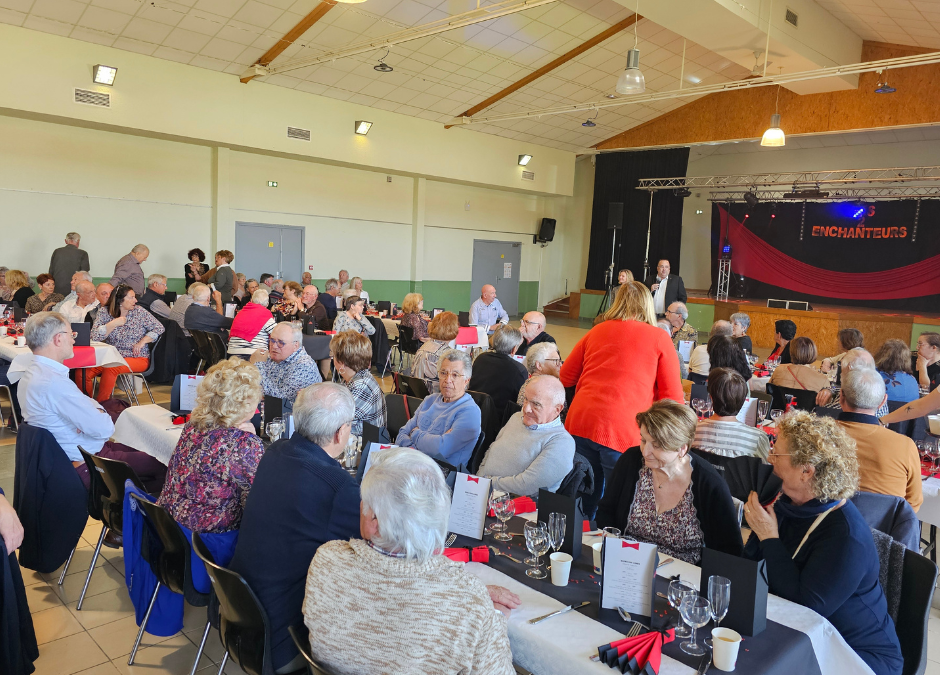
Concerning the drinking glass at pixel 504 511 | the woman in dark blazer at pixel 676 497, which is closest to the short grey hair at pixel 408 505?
the drinking glass at pixel 504 511

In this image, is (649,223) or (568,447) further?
(649,223)

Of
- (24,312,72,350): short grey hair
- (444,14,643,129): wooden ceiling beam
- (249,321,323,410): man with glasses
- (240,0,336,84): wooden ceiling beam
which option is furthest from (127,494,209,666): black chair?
(444,14,643,129): wooden ceiling beam

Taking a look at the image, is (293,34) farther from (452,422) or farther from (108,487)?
(108,487)

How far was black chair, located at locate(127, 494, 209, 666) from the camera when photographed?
2.43 m

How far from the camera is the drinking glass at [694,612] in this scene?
1.70 meters

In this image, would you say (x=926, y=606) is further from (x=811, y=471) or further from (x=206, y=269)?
(x=206, y=269)

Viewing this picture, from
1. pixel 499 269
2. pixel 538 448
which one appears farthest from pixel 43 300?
pixel 499 269

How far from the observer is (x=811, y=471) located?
206 centimetres

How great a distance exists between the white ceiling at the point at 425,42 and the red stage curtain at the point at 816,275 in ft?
14.9

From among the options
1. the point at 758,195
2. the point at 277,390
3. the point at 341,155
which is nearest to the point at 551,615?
the point at 277,390

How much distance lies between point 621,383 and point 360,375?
145cm

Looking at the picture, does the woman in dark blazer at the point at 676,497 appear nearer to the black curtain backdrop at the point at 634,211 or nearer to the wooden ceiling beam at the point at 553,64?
the wooden ceiling beam at the point at 553,64

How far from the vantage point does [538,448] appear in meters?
2.95

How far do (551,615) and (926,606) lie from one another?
119 centimetres
